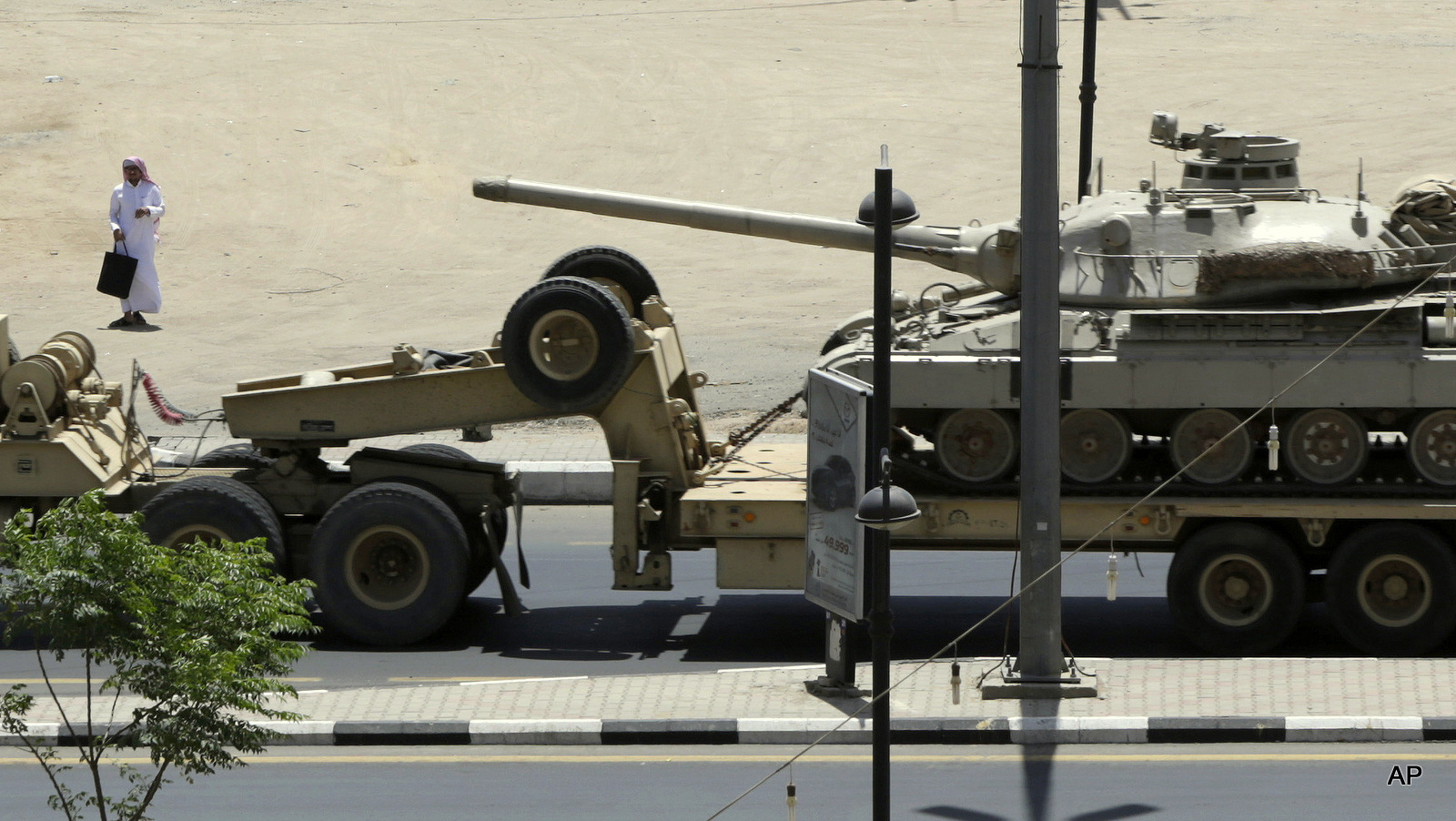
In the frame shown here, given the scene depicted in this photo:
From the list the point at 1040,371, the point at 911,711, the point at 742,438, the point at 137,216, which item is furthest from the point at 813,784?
the point at 137,216

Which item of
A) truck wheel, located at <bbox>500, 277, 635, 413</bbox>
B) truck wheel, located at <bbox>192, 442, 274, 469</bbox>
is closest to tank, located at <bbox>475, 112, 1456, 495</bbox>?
truck wheel, located at <bbox>500, 277, 635, 413</bbox>

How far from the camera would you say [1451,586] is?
1155 centimetres

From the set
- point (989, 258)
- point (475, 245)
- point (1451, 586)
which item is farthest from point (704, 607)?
point (475, 245)

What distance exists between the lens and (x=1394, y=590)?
11.7m

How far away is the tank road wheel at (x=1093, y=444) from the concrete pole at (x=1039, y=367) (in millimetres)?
1370

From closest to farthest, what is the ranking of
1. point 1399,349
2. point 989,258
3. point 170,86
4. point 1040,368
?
point 1040,368 < point 1399,349 < point 989,258 < point 170,86

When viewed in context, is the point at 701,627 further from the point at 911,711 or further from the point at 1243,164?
the point at 1243,164

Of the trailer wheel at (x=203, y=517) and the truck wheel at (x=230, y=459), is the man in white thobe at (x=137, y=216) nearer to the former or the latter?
the truck wheel at (x=230, y=459)

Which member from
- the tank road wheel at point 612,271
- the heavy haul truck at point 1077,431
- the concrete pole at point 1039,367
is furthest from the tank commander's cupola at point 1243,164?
the tank road wheel at point 612,271

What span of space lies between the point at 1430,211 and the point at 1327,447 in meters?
1.99

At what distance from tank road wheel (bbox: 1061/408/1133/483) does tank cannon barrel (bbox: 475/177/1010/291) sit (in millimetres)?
1536

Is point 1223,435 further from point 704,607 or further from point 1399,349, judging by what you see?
point 704,607

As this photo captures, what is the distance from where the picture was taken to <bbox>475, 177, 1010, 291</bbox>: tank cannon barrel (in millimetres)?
13125

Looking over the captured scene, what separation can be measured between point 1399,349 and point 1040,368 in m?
2.60
